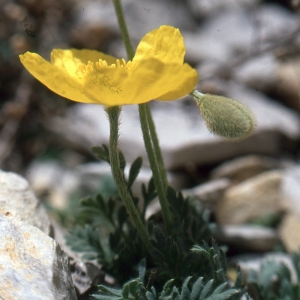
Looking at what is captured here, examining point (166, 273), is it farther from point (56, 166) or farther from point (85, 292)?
point (56, 166)

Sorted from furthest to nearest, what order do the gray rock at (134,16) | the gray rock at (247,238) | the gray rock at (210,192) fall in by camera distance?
the gray rock at (134,16) < the gray rock at (210,192) < the gray rock at (247,238)

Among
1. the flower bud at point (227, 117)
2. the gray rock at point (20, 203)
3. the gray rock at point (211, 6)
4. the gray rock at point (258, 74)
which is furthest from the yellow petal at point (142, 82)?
the gray rock at point (211, 6)

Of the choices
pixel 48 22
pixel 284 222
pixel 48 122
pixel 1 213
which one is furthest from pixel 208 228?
pixel 48 22

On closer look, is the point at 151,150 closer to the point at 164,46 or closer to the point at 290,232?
the point at 164,46

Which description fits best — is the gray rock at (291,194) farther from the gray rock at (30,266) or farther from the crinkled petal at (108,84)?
the crinkled petal at (108,84)

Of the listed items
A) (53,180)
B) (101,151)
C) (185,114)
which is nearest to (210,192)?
(185,114)

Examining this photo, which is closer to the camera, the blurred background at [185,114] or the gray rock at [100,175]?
the blurred background at [185,114]

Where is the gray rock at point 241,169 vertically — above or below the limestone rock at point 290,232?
above
